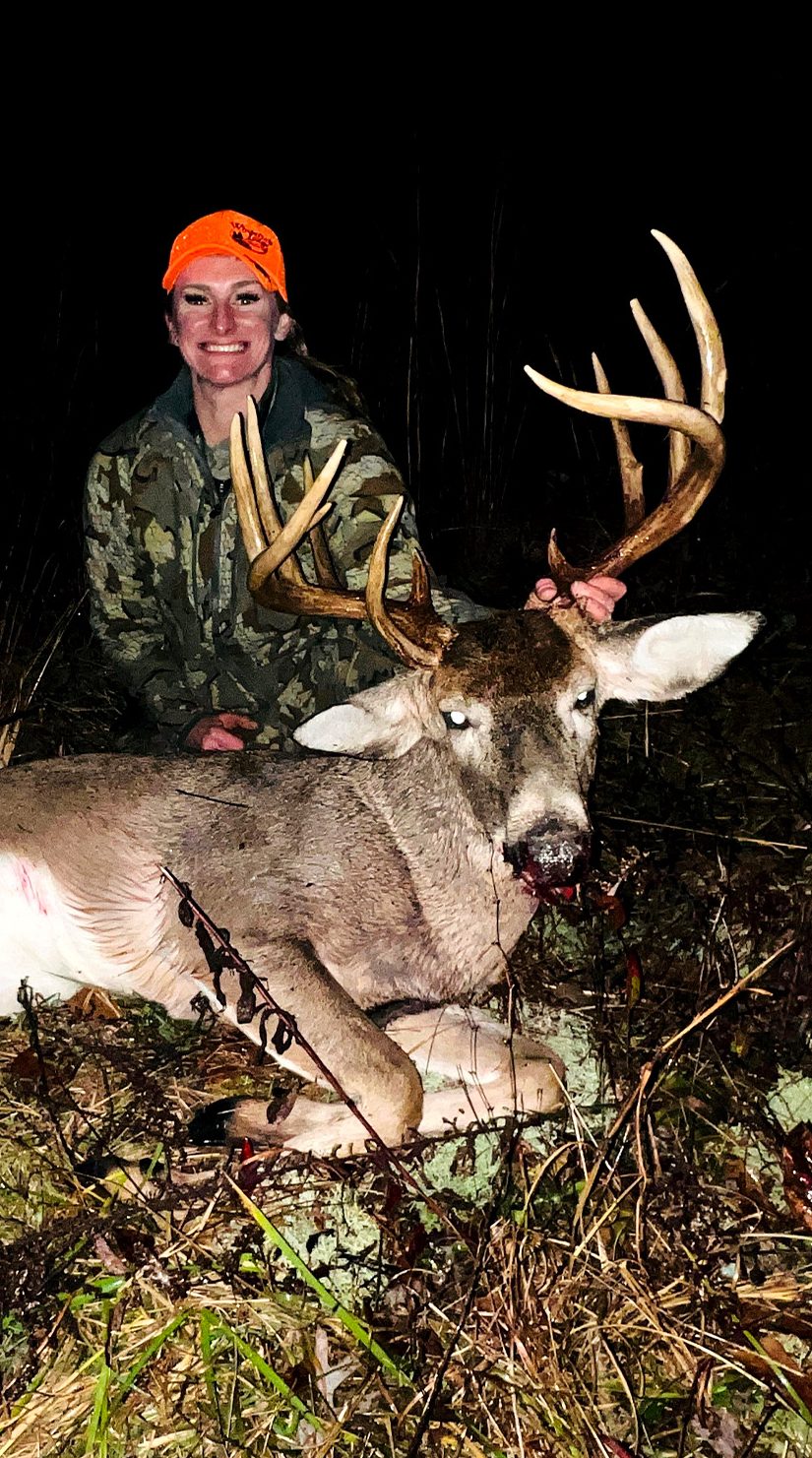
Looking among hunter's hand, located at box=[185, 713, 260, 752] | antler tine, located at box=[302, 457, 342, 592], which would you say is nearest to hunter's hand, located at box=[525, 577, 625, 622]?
antler tine, located at box=[302, 457, 342, 592]

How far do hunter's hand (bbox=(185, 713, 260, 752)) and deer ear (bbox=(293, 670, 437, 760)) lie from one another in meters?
0.88

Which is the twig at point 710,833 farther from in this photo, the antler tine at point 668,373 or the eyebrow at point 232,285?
the eyebrow at point 232,285

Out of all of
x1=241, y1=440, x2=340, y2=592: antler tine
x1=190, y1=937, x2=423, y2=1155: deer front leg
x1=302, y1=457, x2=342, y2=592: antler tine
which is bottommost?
x1=190, y1=937, x2=423, y2=1155: deer front leg

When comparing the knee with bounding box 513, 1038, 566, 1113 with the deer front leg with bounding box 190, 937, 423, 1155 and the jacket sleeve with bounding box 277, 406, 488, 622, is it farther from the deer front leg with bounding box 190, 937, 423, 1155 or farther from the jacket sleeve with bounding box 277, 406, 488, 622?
the jacket sleeve with bounding box 277, 406, 488, 622

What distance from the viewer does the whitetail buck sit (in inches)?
112

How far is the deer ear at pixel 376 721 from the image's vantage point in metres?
3.08

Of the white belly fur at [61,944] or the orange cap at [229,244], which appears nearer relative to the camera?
the white belly fur at [61,944]

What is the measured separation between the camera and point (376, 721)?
315 centimetres

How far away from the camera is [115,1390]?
2.15 metres

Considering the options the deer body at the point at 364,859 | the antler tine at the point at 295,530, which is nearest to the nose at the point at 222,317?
the antler tine at the point at 295,530

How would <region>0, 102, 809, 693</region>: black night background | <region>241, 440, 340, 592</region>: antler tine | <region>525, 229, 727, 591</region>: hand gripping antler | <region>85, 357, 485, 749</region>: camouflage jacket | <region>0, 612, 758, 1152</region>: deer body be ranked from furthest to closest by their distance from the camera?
<region>0, 102, 809, 693</region>: black night background
<region>85, 357, 485, 749</region>: camouflage jacket
<region>0, 612, 758, 1152</region>: deer body
<region>241, 440, 340, 592</region>: antler tine
<region>525, 229, 727, 591</region>: hand gripping antler

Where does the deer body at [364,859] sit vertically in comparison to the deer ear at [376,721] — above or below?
below

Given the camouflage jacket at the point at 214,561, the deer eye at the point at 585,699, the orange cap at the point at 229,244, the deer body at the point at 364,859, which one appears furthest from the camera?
the camouflage jacket at the point at 214,561

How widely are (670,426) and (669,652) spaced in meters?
0.61
